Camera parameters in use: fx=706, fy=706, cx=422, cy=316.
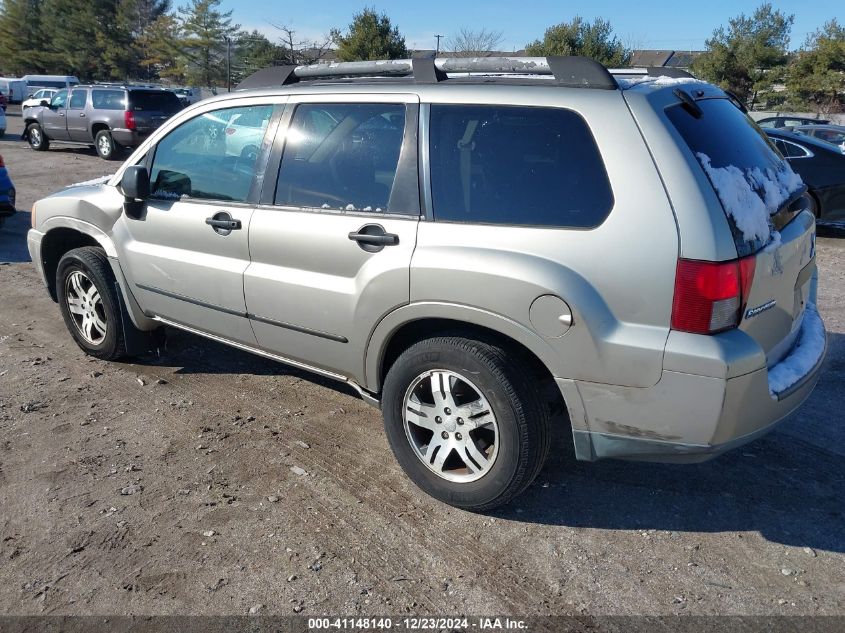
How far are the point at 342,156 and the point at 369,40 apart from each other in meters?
29.2

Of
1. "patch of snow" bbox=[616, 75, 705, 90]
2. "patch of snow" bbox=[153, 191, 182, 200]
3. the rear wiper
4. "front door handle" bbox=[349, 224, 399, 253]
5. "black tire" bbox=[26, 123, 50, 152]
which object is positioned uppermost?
"patch of snow" bbox=[616, 75, 705, 90]

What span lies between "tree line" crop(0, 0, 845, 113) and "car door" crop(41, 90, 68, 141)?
13036 millimetres

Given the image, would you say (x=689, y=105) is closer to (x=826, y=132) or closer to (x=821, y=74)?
(x=826, y=132)

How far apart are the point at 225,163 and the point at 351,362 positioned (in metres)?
1.45

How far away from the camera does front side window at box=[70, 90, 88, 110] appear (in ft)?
62.0

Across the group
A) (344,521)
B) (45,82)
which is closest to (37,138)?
(344,521)

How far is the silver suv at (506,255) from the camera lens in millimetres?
2670

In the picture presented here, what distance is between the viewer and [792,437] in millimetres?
3943

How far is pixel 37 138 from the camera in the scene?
67.8ft

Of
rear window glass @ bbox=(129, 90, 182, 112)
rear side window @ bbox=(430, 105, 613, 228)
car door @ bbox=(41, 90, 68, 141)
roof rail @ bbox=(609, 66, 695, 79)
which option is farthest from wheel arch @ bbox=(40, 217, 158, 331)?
car door @ bbox=(41, 90, 68, 141)

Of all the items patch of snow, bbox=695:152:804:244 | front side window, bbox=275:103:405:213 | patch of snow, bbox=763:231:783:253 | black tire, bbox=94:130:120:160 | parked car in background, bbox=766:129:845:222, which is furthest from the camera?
black tire, bbox=94:130:120:160

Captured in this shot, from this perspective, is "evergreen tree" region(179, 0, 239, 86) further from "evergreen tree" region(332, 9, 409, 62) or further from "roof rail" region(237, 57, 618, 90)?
"roof rail" region(237, 57, 618, 90)

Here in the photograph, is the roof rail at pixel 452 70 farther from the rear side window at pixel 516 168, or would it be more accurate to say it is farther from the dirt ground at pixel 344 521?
the dirt ground at pixel 344 521

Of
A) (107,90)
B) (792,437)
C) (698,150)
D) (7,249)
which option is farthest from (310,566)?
(107,90)
